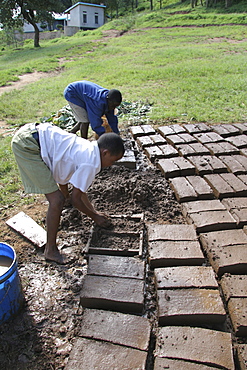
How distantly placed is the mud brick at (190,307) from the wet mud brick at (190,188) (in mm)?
1358

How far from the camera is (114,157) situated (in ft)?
7.72

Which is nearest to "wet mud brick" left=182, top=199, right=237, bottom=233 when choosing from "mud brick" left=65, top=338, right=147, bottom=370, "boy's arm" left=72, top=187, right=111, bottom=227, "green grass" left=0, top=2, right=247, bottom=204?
"boy's arm" left=72, top=187, right=111, bottom=227

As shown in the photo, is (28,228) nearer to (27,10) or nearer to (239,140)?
(239,140)

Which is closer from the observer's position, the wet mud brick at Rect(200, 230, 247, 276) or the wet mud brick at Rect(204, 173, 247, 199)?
the wet mud brick at Rect(200, 230, 247, 276)

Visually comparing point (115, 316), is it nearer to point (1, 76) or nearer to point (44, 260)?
point (44, 260)

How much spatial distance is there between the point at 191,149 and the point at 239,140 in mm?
951

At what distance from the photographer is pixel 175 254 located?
98.7 inches

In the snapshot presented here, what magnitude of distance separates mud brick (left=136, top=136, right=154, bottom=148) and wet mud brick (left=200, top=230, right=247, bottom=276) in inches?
88.7

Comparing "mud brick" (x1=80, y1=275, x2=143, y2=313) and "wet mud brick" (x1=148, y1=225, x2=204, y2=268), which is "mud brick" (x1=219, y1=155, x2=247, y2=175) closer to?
"wet mud brick" (x1=148, y1=225, x2=204, y2=268)

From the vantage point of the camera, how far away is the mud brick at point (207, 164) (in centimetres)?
388

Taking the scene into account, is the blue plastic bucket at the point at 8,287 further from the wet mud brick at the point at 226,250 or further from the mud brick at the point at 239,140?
the mud brick at the point at 239,140

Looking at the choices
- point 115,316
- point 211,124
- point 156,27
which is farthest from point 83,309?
point 156,27

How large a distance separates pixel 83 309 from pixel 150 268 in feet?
2.26

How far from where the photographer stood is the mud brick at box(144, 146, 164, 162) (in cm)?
426
